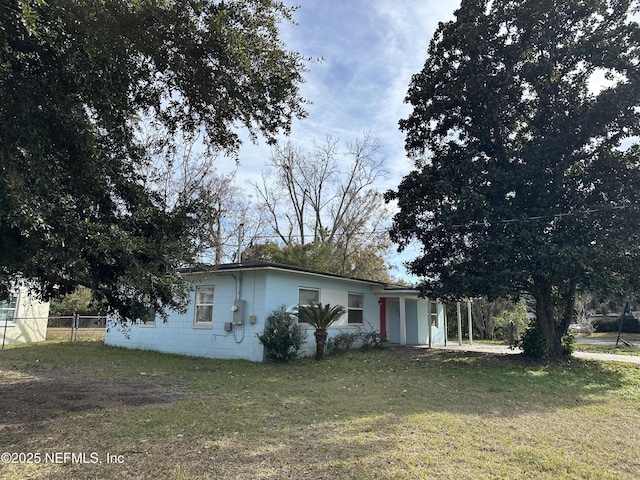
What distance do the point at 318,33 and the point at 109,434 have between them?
7519 mm

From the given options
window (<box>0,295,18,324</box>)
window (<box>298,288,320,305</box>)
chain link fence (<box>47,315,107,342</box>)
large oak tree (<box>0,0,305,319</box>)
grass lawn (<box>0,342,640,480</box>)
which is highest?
large oak tree (<box>0,0,305,319</box>)

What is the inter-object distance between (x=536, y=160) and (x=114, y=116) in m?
11.0

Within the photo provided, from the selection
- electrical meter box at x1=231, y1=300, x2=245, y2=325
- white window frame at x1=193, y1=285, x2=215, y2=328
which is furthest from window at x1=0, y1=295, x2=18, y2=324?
electrical meter box at x1=231, y1=300, x2=245, y2=325

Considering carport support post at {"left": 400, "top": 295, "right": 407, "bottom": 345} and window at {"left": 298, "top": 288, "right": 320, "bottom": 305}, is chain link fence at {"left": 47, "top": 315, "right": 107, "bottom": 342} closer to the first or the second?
window at {"left": 298, "top": 288, "right": 320, "bottom": 305}

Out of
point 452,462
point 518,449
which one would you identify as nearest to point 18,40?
point 452,462

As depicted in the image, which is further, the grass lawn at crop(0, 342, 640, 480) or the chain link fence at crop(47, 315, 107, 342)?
the chain link fence at crop(47, 315, 107, 342)

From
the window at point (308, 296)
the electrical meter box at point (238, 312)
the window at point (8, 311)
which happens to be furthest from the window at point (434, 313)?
the window at point (8, 311)

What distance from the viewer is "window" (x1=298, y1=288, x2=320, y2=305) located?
13.5m

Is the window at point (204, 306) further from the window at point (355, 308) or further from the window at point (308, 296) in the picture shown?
the window at point (355, 308)

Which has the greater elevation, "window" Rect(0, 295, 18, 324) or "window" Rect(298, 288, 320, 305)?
"window" Rect(298, 288, 320, 305)

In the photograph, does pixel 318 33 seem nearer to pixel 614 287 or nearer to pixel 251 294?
pixel 251 294

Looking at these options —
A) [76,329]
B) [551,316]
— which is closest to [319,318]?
[551,316]

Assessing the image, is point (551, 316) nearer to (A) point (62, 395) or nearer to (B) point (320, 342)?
(B) point (320, 342)

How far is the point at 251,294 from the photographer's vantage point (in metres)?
12.6
